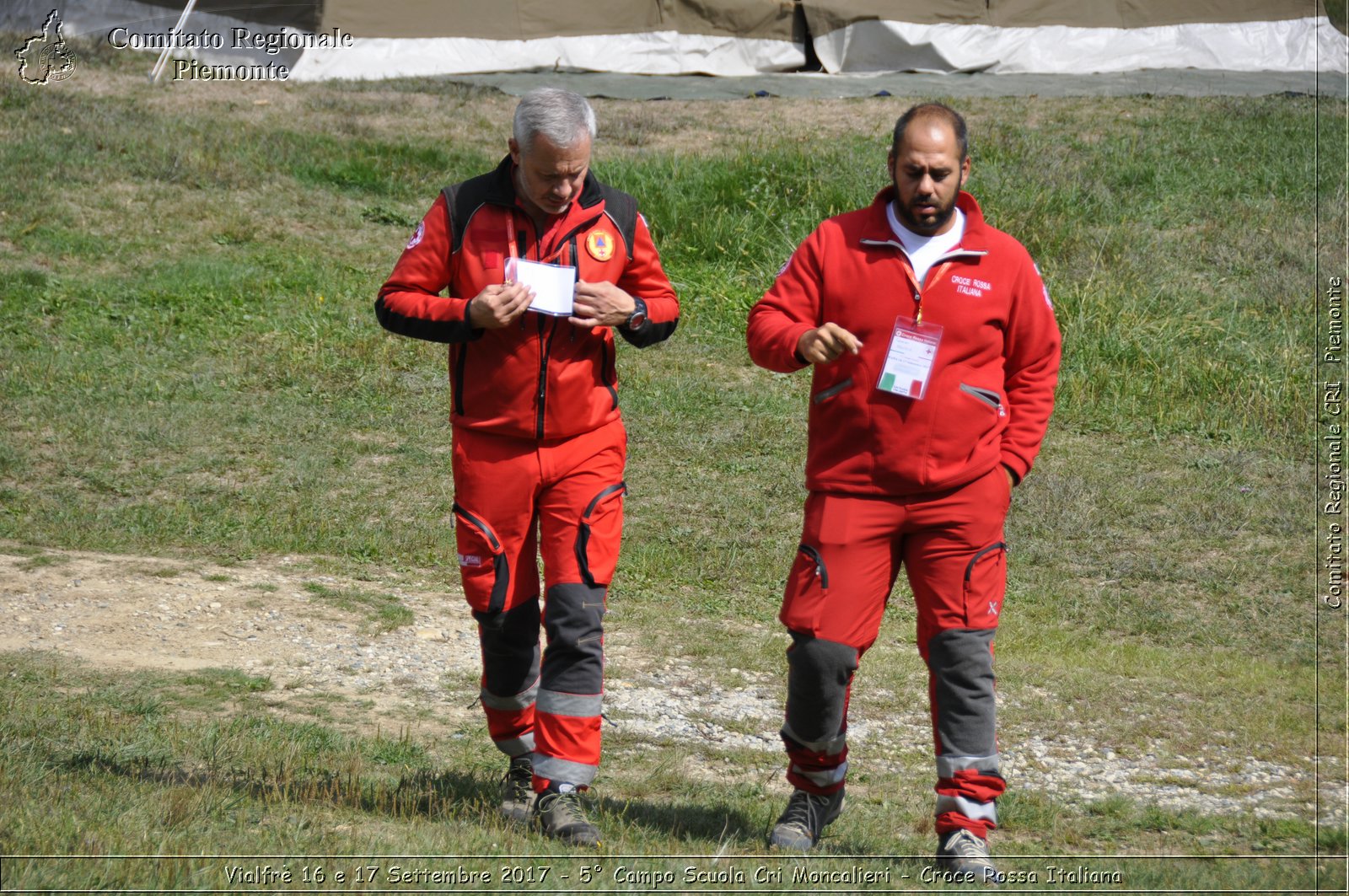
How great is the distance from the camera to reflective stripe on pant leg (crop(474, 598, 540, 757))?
444 centimetres

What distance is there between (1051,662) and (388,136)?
1123 centimetres

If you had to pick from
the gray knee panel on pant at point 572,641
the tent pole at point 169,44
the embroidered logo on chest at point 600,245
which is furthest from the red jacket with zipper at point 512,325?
the tent pole at point 169,44

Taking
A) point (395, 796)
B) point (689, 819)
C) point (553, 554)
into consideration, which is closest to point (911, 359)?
point (553, 554)

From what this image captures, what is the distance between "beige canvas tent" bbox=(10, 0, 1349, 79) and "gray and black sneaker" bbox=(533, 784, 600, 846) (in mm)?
15846

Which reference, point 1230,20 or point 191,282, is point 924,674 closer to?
point 191,282

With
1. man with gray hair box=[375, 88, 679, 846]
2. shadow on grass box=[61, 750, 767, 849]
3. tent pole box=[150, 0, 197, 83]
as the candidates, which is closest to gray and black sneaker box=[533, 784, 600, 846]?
man with gray hair box=[375, 88, 679, 846]

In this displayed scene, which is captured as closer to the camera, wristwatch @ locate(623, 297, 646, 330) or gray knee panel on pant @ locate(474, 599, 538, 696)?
wristwatch @ locate(623, 297, 646, 330)

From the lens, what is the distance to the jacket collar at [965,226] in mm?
4098

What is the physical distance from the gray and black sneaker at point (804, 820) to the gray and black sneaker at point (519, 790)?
2.56 feet

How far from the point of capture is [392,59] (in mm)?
18578

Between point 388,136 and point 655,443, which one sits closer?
point 655,443

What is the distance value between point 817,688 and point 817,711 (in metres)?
0.09

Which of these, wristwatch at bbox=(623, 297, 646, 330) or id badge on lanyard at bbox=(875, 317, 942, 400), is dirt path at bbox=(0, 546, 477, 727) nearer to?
wristwatch at bbox=(623, 297, 646, 330)

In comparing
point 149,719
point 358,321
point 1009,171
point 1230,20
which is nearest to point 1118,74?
point 1230,20
